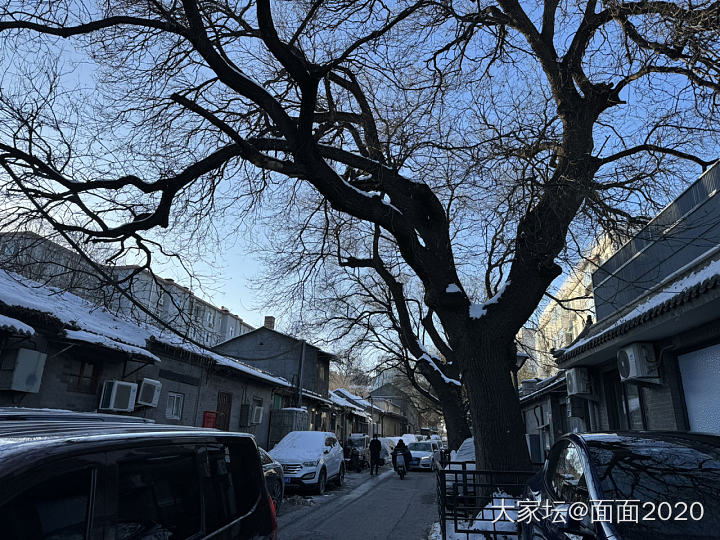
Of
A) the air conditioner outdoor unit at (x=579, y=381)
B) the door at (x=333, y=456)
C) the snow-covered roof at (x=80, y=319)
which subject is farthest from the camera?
the door at (x=333, y=456)

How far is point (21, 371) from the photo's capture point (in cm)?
914

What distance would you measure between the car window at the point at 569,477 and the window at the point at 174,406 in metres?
13.1

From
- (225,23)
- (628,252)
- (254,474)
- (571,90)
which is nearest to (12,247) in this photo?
(225,23)

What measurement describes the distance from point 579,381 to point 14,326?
1207 cm

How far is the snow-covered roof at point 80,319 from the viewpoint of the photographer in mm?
9555

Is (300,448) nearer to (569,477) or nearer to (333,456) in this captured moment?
(333,456)

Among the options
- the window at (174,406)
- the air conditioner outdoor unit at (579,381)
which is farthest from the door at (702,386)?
the window at (174,406)

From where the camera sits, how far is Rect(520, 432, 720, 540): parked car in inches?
121

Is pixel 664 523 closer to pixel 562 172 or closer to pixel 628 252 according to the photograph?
pixel 562 172

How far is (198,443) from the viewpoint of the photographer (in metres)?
2.80

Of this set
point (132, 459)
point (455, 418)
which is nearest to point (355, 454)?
point (455, 418)

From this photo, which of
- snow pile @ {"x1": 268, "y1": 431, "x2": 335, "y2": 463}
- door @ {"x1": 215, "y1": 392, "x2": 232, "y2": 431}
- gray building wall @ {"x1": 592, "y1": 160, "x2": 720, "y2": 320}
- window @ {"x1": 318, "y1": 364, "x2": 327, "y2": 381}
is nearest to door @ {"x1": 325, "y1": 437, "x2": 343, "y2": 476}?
snow pile @ {"x1": 268, "y1": 431, "x2": 335, "y2": 463}

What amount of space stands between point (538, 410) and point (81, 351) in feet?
60.3

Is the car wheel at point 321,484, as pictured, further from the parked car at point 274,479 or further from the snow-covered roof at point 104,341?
the snow-covered roof at point 104,341
